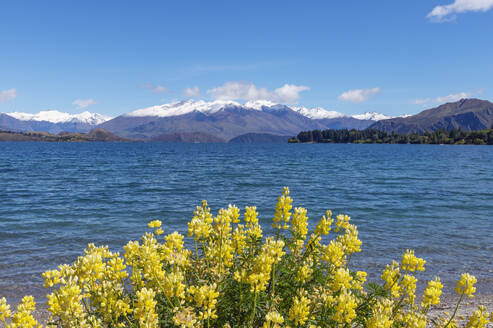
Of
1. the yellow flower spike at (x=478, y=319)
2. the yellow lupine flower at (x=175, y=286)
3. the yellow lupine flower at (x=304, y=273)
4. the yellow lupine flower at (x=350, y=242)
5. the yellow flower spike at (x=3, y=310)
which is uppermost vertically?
the yellow lupine flower at (x=350, y=242)

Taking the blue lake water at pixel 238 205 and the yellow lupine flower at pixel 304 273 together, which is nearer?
the yellow lupine flower at pixel 304 273

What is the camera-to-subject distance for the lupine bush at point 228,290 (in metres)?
3.95

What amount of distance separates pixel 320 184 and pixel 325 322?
3791 centimetres

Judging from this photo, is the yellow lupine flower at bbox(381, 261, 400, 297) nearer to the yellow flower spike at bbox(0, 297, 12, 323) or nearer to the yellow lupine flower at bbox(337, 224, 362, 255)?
the yellow lupine flower at bbox(337, 224, 362, 255)

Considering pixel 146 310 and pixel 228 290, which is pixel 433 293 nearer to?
pixel 228 290

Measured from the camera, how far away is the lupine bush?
156 inches

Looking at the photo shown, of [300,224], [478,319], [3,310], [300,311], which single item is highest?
[300,224]

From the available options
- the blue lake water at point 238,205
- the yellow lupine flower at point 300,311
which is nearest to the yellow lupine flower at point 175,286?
the yellow lupine flower at point 300,311

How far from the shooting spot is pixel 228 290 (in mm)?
4945

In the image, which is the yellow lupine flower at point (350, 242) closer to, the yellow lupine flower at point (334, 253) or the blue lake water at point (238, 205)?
the yellow lupine flower at point (334, 253)

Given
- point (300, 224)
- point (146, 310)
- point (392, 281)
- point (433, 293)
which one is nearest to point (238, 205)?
point (300, 224)

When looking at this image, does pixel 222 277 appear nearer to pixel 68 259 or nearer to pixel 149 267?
pixel 149 267

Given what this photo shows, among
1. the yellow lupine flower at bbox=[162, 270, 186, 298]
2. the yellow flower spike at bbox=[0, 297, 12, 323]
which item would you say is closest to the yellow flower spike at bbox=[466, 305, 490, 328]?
the yellow lupine flower at bbox=[162, 270, 186, 298]

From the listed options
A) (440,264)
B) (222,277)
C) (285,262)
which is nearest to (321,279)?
(285,262)
